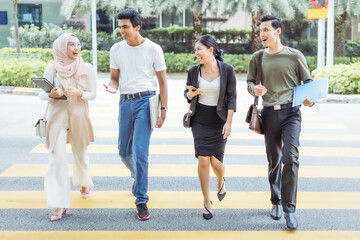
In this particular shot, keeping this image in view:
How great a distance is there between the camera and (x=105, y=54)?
80.3 feet

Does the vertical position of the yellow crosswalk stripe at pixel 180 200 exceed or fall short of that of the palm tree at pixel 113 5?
it falls short

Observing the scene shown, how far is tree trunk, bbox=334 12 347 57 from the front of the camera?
25938 millimetres

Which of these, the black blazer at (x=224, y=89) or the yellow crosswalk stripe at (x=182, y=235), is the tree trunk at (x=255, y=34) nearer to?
A: the black blazer at (x=224, y=89)

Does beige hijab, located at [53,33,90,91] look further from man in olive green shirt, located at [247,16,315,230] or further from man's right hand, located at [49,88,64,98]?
man in olive green shirt, located at [247,16,315,230]

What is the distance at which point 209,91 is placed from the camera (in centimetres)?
509

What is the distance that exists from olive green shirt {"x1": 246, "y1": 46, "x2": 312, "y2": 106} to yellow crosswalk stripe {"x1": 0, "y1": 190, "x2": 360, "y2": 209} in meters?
1.24

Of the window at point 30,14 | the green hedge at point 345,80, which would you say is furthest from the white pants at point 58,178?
the window at point 30,14

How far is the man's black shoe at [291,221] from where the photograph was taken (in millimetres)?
4801

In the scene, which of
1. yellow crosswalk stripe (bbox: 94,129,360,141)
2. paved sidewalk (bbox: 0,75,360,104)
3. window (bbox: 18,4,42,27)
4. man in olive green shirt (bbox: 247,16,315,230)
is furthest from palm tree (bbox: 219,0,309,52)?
man in olive green shirt (bbox: 247,16,315,230)

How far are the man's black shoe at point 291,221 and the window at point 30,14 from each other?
99.8 ft

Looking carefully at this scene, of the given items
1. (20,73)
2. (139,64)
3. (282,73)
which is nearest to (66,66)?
(139,64)

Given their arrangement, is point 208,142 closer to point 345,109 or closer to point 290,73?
point 290,73

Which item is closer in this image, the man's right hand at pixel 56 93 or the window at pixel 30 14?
the man's right hand at pixel 56 93

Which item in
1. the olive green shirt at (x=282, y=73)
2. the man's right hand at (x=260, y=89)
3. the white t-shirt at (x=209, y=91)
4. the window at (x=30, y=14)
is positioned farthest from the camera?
the window at (x=30, y=14)
